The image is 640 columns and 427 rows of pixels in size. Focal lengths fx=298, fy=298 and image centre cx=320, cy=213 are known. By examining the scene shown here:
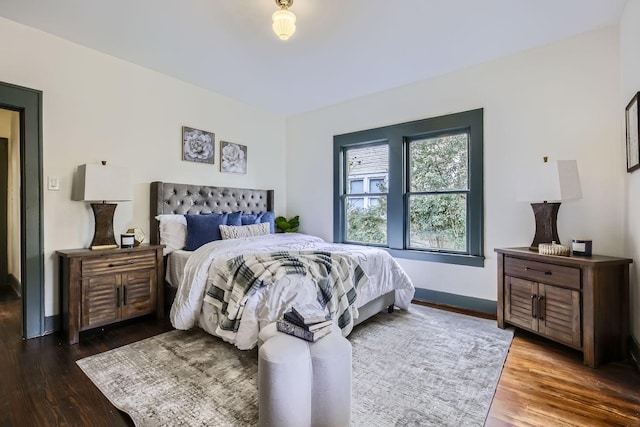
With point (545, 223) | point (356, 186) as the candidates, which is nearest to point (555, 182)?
point (545, 223)

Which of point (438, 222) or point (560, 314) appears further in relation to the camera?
point (438, 222)

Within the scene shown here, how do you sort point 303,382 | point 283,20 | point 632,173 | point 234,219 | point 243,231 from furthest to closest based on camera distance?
point 234,219, point 243,231, point 632,173, point 283,20, point 303,382

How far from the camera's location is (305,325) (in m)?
1.57

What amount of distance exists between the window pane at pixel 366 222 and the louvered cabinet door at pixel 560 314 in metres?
1.96

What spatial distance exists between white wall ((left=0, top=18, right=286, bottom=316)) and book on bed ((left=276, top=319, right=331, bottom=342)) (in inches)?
101

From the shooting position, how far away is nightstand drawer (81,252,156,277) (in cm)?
264

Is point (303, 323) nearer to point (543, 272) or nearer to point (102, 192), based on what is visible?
point (543, 272)

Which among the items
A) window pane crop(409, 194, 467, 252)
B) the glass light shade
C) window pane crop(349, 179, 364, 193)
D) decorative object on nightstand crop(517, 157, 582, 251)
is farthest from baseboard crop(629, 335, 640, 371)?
the glass light shade

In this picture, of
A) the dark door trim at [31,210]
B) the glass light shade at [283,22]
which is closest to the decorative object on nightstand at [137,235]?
the dark door trim at [31,210]

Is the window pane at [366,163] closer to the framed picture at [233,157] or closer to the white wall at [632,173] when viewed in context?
the framed picture at [233,157]

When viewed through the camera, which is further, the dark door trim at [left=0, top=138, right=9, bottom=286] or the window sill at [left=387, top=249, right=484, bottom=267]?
the dark door trim at [left=0, top=138, right=9, bottom=286]

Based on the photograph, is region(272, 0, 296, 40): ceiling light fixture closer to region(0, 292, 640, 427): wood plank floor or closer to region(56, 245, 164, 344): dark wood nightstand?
region(56, 245, 164, 344): dark wood nightstand

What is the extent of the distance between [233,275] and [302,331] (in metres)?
1.03

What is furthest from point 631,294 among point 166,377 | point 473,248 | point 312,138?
point 312,138
